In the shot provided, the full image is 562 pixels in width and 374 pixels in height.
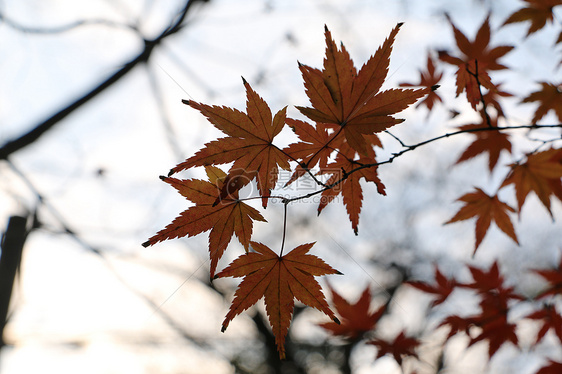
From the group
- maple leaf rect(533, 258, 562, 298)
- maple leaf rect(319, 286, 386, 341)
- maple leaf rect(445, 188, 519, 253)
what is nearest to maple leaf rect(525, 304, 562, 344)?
maple leaf rect(533, 258, 562, 298)

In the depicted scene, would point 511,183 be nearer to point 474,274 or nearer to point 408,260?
point 474,274

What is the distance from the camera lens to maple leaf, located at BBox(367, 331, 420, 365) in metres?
1.52

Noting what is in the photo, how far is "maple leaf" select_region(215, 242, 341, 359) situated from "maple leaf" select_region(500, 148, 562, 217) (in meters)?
0.90

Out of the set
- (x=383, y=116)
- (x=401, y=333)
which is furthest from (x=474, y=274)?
(x=383, y=116)

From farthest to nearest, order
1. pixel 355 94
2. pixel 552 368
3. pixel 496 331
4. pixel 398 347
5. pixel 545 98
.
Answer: pixel 398 347 → pixel 496 331 → pixel 552 368 → pixel 545 98 → pixel 355 94

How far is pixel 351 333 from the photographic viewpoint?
5.29 ft

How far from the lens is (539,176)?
4.02 feet

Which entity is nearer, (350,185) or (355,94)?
(355,94)

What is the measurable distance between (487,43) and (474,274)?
3.37ft

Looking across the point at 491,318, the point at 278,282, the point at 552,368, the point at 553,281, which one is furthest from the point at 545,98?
the point at 278,282

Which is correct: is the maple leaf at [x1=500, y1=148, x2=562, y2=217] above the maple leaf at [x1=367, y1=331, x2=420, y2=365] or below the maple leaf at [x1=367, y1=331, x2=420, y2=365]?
above

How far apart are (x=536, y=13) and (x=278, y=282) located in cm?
133

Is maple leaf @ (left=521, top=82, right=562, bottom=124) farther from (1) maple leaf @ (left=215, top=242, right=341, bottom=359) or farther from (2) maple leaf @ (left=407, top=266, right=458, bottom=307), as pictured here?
(1) maple leaf @ (left=215, top=242, right=341, bottom=359)

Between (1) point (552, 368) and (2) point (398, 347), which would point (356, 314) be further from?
(1) point (552, 368)
